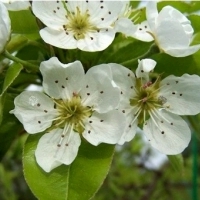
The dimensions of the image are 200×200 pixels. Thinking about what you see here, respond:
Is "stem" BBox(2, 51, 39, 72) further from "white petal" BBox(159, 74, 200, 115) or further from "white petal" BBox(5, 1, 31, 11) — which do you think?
"white petal" BBox(159, 74, 200, 115)

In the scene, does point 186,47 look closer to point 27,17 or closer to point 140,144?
point 27,17

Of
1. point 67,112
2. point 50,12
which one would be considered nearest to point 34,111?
point 67,112

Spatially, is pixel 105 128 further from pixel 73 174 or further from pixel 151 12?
pixel 151 12

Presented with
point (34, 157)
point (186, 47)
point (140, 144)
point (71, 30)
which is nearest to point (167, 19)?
point (186, 47)

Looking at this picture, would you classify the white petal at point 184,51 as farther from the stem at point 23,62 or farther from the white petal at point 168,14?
the stem at point 23,62

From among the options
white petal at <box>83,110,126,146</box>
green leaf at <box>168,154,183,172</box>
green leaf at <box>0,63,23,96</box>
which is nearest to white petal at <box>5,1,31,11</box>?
green leaf at <box>0,63,23,96</box>

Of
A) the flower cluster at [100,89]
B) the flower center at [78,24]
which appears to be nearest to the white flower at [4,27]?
the flower cluster at [100,89]

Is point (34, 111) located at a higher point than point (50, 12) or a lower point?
lower
